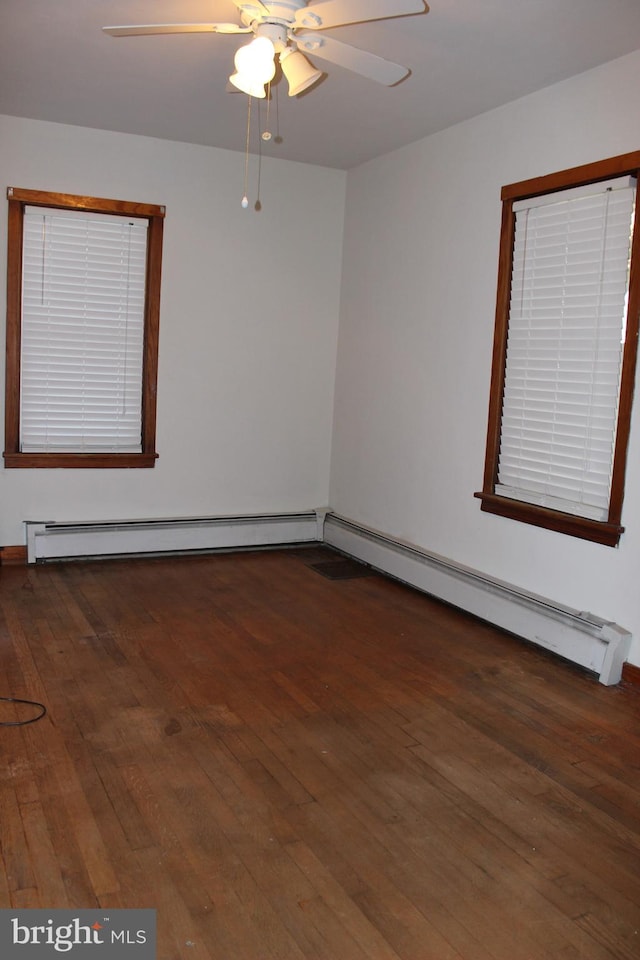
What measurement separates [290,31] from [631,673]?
10.5ft

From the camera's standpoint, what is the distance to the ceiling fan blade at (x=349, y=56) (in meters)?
3.12

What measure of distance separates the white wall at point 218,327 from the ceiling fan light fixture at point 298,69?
2.43 m

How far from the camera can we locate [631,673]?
3836mm

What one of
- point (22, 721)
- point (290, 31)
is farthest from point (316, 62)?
point (22, 721)

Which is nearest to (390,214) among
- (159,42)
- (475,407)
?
(475,407)

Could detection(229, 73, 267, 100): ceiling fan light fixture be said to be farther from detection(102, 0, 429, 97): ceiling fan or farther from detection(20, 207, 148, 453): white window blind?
detection(20, 207, 148, 453): white window blind

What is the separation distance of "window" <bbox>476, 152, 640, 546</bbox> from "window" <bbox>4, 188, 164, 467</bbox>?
254 centimetres

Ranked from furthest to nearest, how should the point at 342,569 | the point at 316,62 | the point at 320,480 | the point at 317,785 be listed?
the point at 320,480 → the point at 342,569 → the point at 316,62 → the point at 317,785

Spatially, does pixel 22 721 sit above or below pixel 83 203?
below

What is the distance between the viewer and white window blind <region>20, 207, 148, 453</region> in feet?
17.8

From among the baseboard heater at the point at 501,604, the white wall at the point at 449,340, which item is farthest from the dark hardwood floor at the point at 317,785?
the white wall at the point at 449,340

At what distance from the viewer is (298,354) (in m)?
6.31

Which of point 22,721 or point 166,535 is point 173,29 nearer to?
point 22,721

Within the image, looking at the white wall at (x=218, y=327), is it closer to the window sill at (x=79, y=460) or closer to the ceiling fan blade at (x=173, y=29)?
the window sill at (x=79, y=460)
